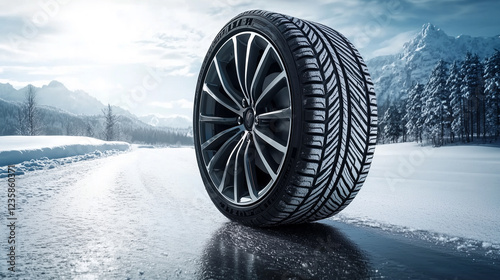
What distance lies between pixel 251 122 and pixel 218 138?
2.25ft

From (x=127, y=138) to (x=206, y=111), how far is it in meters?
139

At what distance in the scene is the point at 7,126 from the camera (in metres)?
168

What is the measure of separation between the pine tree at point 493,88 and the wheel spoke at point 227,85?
5380 cm

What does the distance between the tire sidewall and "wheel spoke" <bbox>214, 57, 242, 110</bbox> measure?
24cm

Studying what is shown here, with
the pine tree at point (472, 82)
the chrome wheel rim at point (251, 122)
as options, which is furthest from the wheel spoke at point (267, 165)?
the pine tree at point (472, 82)

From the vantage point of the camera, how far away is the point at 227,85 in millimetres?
3951

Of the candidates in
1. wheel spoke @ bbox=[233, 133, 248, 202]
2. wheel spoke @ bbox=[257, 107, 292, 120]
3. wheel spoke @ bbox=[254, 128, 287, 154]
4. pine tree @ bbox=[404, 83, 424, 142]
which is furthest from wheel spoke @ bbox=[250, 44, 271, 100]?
pine tree @ bbox=[404, 83, 424, 142]

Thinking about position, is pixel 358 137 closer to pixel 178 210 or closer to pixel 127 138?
pixel 178 210

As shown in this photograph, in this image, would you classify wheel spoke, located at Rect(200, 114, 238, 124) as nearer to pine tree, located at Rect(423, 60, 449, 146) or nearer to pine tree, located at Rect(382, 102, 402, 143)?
pine tree, located at Rect(423, 60, 449, 146)

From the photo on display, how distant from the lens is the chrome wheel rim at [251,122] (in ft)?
10.4

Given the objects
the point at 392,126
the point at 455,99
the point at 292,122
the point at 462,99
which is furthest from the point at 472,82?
the point at 292,122

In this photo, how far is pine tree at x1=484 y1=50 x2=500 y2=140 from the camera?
45594 millimetres

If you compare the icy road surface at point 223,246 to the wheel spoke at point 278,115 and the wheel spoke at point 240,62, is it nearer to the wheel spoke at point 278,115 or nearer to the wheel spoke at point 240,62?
the wheel spoke at point 278,115

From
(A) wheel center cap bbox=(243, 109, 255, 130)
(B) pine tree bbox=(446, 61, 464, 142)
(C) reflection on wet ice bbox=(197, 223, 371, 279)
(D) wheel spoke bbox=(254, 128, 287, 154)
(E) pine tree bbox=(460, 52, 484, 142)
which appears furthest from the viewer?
(B) pine tree bbox=(446, 61, 464, 142)
